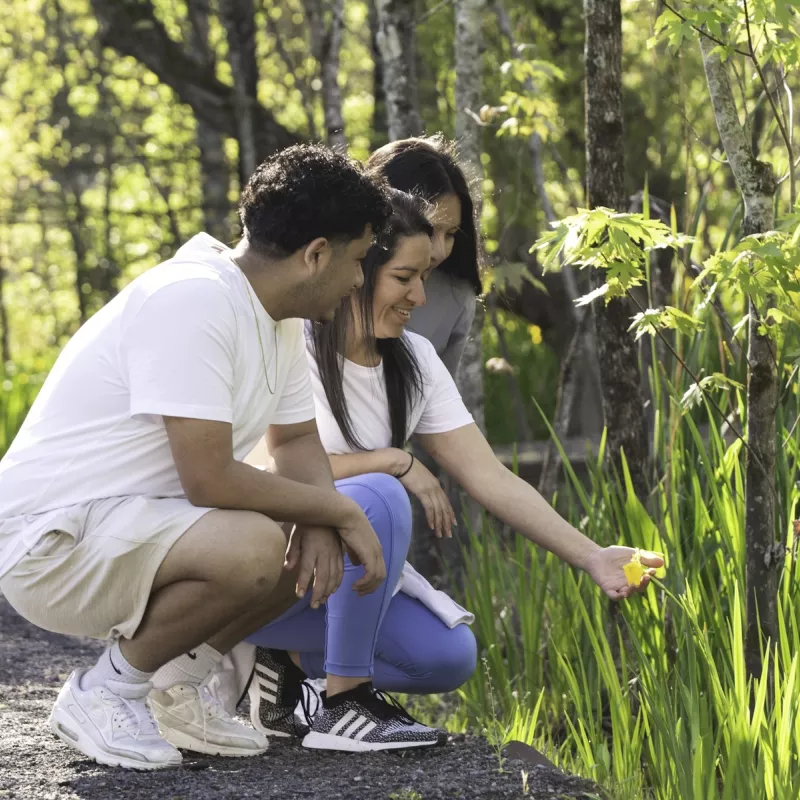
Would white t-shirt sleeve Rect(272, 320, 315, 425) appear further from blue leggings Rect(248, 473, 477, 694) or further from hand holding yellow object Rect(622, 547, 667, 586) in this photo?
hand holding yellow object Rect(622, 547, 667, 586)

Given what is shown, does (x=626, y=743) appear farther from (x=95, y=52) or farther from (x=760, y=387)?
(x=95, y=52)

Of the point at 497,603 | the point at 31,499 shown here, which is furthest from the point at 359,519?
the point at 497,603

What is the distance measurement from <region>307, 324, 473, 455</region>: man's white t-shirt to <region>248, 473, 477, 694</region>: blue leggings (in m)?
0.19

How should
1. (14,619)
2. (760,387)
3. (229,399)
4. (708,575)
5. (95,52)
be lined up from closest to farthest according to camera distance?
(229,399) → (760,387) → (708,575) → (14,619) → (95,52)

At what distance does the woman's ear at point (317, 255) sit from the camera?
2197 mm

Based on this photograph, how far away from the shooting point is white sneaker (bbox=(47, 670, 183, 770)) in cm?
220

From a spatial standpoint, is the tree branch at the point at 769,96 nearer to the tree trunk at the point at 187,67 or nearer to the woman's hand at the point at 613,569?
the woman's hand at the point at 613,569

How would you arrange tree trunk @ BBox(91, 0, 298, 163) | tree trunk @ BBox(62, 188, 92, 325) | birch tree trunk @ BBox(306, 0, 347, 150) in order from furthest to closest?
1. tree trunk @ BBox(62, 188, 92, 325)
2. tree trunk @ BBox(91, 0, 298, 163)
3. birch tree trunk @ BBox(306, 0, 347, 150)

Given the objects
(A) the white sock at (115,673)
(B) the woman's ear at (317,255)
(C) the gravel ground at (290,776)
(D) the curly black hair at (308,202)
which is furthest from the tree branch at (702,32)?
(A) the white sock at (115,673)

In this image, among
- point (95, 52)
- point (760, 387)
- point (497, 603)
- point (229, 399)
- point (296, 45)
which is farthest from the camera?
point (296, 45)

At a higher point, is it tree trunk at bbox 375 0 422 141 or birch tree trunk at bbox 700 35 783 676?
tree trunk at bbox 375 0 422 141

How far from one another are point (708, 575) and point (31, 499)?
1.43m

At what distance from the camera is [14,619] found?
428 centimetres

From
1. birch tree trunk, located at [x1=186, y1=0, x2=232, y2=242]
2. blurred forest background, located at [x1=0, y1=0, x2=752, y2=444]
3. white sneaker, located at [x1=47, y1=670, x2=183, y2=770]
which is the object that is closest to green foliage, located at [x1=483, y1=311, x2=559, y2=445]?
blurred forest background, located at [x1=0, y1=0, x2=752, y2=444]
